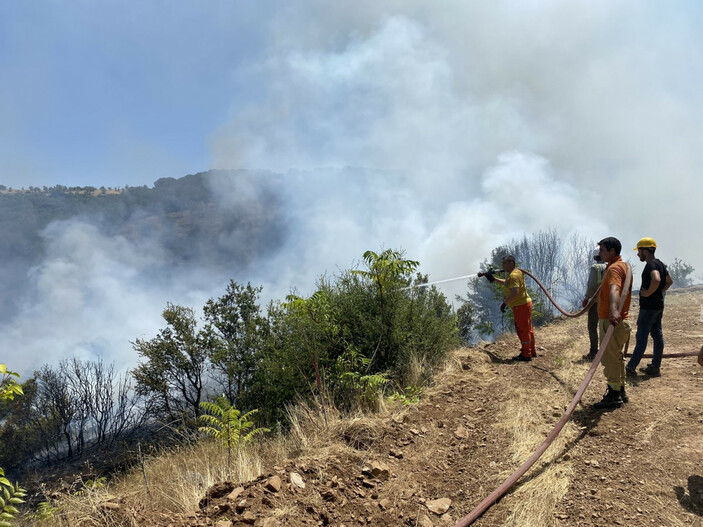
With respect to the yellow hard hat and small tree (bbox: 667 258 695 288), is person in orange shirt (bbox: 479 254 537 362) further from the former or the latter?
small tree (bbox: 667 258 695 288)

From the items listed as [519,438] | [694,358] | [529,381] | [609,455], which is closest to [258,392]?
[529,381]

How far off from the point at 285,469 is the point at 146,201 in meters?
207

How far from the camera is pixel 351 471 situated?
3521mm

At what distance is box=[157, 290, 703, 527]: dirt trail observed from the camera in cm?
289

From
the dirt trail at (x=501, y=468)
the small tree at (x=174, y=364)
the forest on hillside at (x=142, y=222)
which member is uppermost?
the forest on hillside at (x=142, y=222)

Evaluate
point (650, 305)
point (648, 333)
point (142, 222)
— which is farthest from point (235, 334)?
point (142, 222)

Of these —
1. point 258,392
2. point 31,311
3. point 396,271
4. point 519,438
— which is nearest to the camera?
point 519,438

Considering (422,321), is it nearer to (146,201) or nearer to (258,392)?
(258,392)

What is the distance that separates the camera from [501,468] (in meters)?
3.60

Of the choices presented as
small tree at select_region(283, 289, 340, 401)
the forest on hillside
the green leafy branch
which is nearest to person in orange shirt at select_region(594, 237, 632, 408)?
small tree at select_region(283, 289, 340, 401)

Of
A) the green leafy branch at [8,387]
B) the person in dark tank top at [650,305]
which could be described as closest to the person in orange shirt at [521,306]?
the person in dark tank top at [650,305]

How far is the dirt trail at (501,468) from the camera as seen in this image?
2889 millimetres

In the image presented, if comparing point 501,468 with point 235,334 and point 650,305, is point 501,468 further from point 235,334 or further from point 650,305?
point 235,334

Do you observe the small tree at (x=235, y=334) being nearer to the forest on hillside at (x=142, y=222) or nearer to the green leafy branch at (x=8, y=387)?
the green leafy branch at (x=8, y=387)
